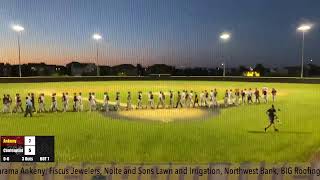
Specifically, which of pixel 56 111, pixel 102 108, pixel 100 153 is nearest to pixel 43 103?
pixel 56 111

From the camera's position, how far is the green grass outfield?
5520 mm

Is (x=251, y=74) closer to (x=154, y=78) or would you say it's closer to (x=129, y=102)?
(x=154, y=78)

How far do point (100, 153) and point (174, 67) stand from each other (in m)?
1.84

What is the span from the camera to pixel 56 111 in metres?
6.24

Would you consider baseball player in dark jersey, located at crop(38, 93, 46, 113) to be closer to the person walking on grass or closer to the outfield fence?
the person walking on grass

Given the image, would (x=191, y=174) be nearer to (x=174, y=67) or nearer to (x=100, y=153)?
(x=100, y=153)

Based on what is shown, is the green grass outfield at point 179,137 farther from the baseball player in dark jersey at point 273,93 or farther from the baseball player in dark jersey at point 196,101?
the baseball player in dark jersey at point 196,101
